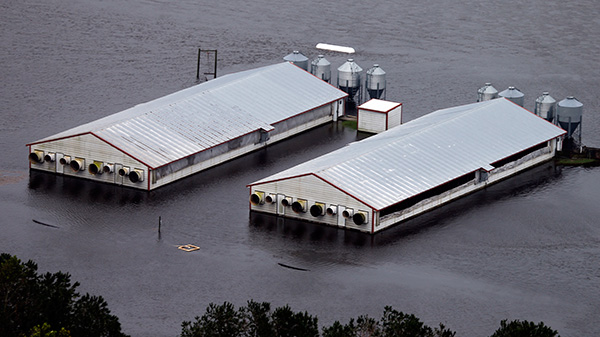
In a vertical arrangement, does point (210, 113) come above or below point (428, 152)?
above

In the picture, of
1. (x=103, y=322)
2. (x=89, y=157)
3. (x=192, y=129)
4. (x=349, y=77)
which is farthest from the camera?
(x=349, y=77)

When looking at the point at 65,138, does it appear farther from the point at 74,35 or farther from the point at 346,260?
the point at 74,35

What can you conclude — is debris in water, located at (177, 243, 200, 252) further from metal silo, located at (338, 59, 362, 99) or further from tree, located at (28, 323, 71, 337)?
metal silo, located at (338, 59, 362, 99)

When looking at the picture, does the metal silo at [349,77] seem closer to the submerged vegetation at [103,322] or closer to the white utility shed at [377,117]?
the white utility shed at [377,117]

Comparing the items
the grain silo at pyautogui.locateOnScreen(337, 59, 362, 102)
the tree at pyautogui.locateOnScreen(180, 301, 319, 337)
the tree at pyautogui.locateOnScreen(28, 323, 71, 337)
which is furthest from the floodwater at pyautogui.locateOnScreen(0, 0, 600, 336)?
the tree at pyautogui.locateOnScreen(28, 323, 71, 337)

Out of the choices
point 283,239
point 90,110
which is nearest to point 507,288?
point 283,239

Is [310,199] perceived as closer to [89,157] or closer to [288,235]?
[288,235]

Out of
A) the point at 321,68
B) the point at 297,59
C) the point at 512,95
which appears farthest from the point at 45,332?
the point at 297,59
